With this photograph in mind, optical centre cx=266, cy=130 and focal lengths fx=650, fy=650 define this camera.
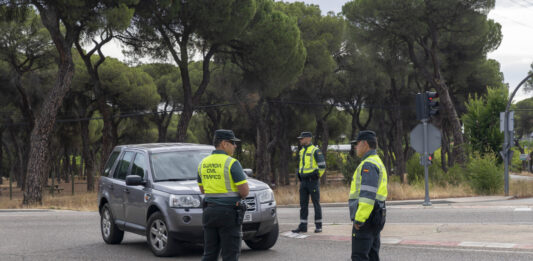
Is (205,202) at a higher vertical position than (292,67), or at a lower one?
lower

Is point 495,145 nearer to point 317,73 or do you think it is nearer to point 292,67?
point 292,67

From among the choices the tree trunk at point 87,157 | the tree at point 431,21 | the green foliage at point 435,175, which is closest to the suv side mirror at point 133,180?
the green foliage at point 435,175

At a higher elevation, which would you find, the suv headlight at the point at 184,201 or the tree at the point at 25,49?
the tree at the point at 25,49

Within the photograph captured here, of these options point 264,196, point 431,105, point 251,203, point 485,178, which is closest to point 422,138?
point 431,105

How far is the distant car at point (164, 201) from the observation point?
9.20 metres

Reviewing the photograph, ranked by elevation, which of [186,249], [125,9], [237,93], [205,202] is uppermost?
[125,9]

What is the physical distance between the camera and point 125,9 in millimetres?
23719

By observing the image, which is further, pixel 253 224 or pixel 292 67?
pixel 292 67

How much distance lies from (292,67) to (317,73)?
655 cm

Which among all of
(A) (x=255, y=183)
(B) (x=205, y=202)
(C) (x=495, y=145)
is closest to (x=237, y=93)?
(C) (x=495, y=145)

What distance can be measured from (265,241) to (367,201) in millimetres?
4250

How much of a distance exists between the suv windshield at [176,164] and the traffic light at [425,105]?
9460 millimetres

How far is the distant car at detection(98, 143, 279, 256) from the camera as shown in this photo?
920 cm

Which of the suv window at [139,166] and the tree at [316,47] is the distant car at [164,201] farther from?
the tree at [316,47]
